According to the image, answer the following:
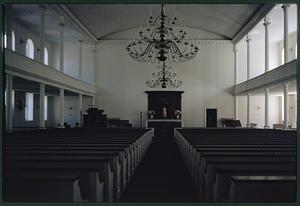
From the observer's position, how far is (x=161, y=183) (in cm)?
660

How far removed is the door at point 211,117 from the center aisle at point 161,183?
12.4 metres

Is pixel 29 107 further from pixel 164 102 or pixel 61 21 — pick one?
pixel 164 102

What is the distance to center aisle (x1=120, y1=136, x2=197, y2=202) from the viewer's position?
5094 millimetres

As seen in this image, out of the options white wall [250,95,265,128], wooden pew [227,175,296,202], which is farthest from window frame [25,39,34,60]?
wooden pew [227,175,296,202]

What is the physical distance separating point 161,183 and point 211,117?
17.0 metres

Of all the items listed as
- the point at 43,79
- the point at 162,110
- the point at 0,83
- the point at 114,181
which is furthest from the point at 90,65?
the point at 0,83

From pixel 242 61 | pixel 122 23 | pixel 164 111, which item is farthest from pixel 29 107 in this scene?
pixel 242 61

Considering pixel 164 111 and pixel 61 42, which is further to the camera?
pixel 164 111

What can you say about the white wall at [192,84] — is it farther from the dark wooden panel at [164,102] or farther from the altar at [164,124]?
the altar at [164,124]

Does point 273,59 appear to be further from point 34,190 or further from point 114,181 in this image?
point 34,190

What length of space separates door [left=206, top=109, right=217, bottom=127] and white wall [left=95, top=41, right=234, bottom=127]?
0.33m

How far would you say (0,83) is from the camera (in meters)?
2.76

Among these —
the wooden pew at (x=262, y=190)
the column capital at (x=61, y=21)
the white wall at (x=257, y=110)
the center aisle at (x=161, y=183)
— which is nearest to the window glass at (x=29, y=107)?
the column capital at (x=61, y=21)

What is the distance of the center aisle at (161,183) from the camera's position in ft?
16.7
